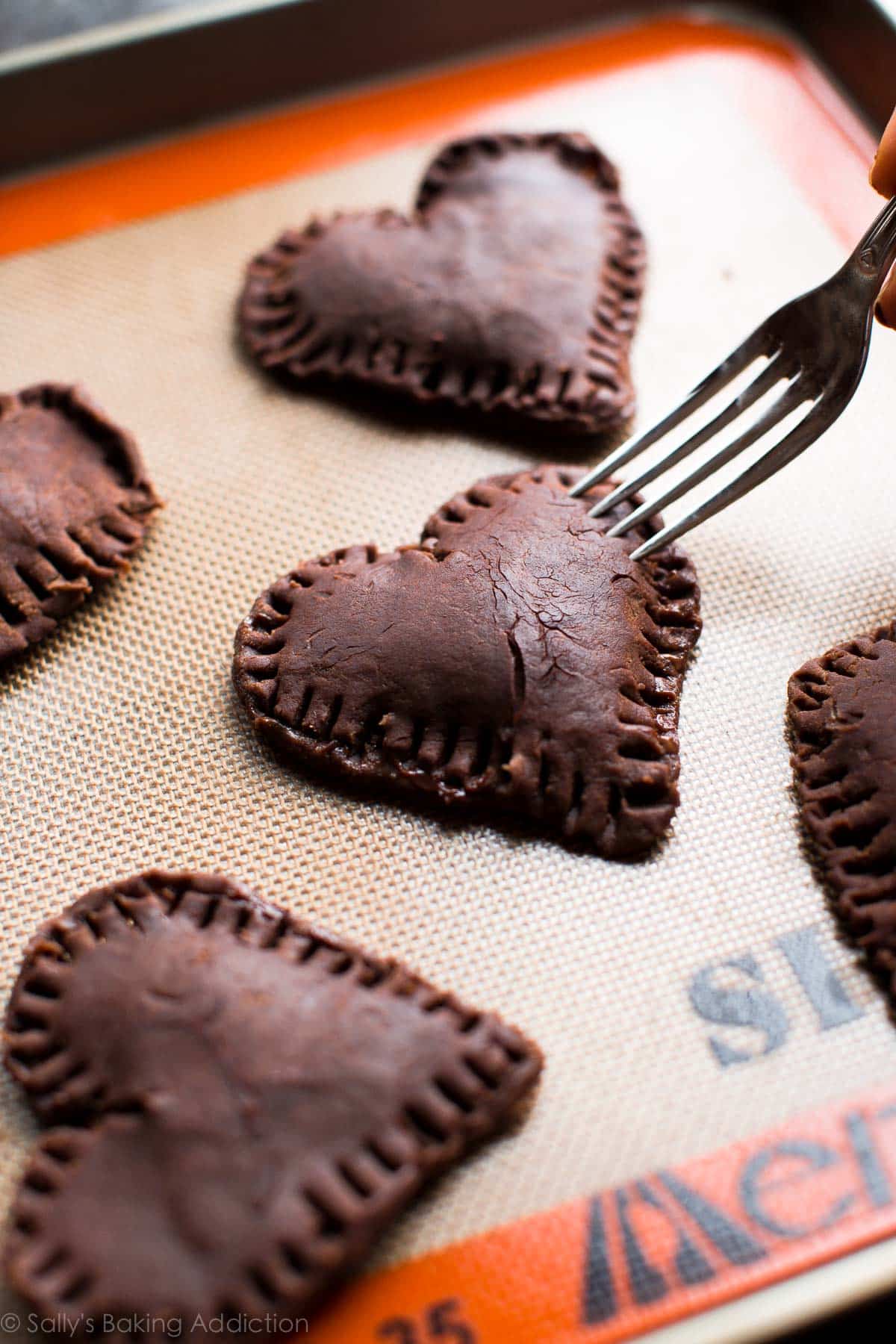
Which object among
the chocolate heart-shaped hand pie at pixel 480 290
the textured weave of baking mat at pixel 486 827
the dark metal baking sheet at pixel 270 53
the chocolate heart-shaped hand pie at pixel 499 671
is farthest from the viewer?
the dark metal baking sheet at pixel 270 53

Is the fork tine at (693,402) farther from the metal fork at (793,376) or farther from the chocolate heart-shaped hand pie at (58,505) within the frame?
the chocolate heart-shaped hand pie at (58,505)

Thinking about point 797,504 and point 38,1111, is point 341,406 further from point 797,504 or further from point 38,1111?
point 38,1111

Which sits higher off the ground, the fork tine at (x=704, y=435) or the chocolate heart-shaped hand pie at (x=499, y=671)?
the fork tine at (x=704, y=435)

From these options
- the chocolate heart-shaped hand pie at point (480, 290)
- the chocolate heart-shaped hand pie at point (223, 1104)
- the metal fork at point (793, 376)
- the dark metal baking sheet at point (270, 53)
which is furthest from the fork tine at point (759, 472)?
the dark metal baking sheet at point (270, 53)

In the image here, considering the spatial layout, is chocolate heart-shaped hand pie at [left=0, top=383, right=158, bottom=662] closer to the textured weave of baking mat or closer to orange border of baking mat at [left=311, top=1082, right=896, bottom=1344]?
the textured weave of baking mat

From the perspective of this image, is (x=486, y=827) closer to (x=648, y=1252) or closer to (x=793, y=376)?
(x=648, y=1252)

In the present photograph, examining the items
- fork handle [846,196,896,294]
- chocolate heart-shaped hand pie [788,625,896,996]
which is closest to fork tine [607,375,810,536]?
fork handle [846,196,896,294]

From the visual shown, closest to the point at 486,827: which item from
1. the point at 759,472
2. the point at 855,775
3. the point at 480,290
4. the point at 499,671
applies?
the point at 499,671
